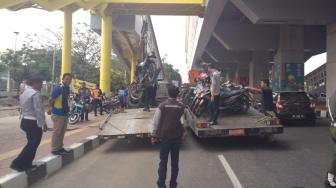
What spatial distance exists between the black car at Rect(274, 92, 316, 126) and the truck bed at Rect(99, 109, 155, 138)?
20.2ft

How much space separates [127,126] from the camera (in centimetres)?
1208

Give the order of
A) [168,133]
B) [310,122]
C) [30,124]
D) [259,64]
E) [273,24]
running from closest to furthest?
[168,133] < [30,124] < [310,122] < [273,24] < [259,64]

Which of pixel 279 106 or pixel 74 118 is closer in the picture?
pixel 279 106

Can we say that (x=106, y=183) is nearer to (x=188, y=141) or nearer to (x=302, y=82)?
(x=188, y=141)

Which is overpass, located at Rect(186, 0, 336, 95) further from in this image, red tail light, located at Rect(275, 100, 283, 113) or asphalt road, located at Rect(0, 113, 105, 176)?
asphalt road, located at Rect(0, 113, 105, 176)

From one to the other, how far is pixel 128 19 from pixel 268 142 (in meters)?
25.5

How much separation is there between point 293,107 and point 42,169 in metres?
11.7

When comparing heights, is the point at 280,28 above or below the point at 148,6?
below

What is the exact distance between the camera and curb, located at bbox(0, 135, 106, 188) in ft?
23.1

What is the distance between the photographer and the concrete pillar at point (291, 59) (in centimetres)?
2997

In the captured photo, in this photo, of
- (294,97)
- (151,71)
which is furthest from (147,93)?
(294,97)

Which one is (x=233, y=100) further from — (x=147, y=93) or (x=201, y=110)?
(x=147, y=93)

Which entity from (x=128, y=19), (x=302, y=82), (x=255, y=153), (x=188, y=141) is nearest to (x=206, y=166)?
(x=255, y=153)

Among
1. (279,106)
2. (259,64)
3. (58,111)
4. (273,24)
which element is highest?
(273,24)
